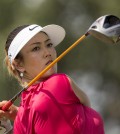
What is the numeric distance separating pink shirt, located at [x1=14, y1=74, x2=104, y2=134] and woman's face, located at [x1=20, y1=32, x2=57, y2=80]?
0.19 meters

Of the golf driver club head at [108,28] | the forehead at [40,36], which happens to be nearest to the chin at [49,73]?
the forehead at [40,36]

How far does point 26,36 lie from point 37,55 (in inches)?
6.2

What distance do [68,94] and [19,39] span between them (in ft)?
A: 1.99

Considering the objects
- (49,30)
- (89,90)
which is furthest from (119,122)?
(49,30)

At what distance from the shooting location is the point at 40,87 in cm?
598

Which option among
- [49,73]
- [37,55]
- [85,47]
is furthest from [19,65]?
[85,47]

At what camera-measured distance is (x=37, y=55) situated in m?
6.19

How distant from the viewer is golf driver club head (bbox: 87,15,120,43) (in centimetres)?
607

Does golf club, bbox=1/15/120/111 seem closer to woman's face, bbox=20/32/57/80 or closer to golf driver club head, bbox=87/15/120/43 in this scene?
golf driver club head, bbox=87/15/120/43

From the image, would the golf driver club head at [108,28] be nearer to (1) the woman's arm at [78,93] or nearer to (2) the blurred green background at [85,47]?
(1) the woman's arm at [78,93]

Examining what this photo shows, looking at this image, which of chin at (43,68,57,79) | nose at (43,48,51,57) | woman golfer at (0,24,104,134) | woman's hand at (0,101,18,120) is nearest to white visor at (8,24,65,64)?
woman golfer at (0,24,104,134)

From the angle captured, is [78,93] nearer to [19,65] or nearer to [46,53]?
[46,53]

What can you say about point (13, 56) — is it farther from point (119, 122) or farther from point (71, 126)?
point (119, 122)

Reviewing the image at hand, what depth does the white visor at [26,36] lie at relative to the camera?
6.22 m
